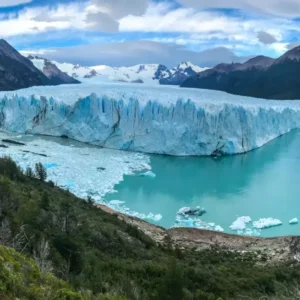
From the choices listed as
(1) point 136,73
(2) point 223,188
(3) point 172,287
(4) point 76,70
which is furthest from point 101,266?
(4) point 76,70

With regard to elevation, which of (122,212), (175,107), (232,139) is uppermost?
(175,107)

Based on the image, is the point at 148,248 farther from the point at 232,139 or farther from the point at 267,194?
the point at 232,139

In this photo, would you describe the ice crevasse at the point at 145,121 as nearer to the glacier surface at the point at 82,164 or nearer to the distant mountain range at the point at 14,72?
the glacier surface at the point at 82,164

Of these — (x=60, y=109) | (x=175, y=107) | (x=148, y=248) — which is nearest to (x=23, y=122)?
(x=60, y=109)

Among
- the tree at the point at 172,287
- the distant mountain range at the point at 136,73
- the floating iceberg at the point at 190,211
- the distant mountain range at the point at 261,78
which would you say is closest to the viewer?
the tree at the point at 172,287

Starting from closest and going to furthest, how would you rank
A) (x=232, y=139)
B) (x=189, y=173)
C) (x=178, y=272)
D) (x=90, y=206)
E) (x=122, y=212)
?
(x=178, y=272)
(x=90, y=206)
(x=122, y=212)
(x=189, y=173)
(x=232, y=139)

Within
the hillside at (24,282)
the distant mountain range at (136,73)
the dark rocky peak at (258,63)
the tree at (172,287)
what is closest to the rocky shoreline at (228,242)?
the tree at (172,287)

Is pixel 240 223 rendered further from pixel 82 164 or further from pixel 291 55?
pixel 291 55
